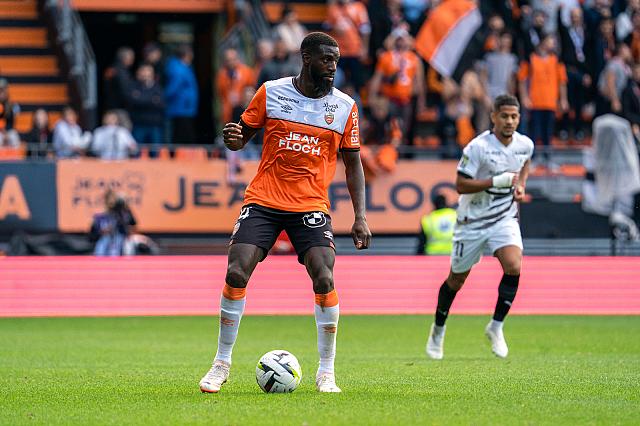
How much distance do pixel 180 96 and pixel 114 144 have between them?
93.6 inches

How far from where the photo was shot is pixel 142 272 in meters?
20.5

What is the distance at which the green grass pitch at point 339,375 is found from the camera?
27.8 ft

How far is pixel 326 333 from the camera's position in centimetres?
973

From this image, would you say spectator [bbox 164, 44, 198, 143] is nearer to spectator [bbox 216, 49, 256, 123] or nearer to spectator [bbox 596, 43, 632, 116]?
spectator [bbox 216, 49, 256, 123]

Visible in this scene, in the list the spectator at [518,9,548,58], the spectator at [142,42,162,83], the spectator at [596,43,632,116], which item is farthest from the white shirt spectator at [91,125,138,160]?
the spectator at [596,43,632,116]

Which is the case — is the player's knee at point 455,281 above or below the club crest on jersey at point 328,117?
below

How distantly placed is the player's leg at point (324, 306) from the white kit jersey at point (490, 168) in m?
4.03

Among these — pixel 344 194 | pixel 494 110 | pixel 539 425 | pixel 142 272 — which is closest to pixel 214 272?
pixel 142 272

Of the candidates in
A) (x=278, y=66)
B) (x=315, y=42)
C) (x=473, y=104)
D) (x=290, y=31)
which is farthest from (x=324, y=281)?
(x=290, y=31)

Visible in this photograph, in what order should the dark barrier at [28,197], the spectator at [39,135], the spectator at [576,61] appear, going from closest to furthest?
the dark barrier at [28,197] → the spectator at [39,135] → the spectator at [576,61]

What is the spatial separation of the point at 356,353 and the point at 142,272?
23.1 ft

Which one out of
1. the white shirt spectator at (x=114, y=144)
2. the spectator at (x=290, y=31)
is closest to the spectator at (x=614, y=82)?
the spectator at (x=290, y=31)

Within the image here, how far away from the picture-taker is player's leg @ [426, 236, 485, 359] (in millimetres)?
13453

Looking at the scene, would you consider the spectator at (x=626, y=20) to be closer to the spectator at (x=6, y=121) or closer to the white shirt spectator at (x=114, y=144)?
the white shirt spectator at (x=114, y=144)
